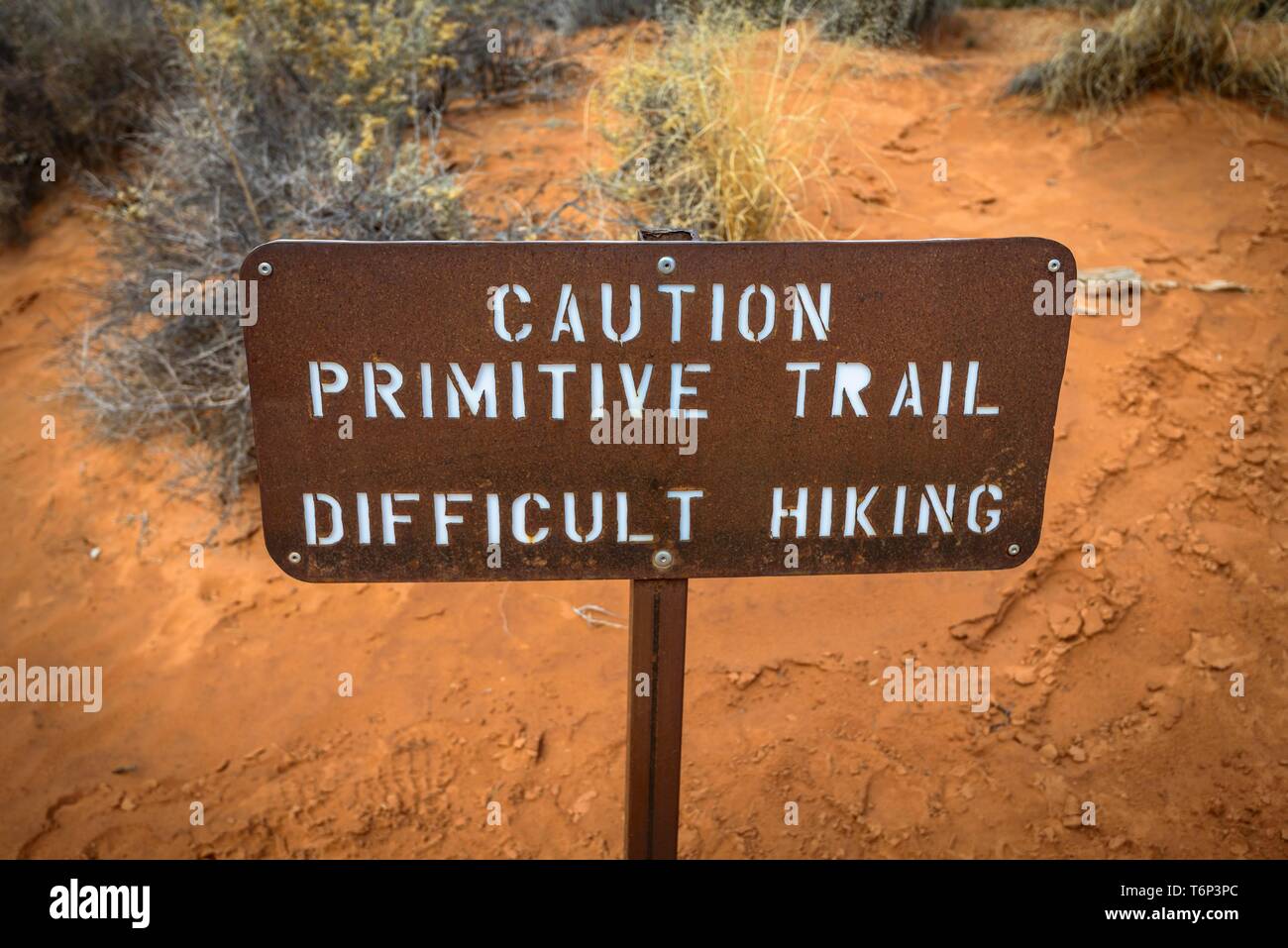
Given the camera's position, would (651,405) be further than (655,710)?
No

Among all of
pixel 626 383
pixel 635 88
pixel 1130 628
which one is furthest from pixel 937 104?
pixel 626 383

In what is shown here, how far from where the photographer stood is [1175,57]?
5.00 metres

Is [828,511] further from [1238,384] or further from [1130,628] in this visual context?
[1238,384]

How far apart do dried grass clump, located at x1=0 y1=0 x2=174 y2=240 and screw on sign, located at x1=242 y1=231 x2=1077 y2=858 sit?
491 cm

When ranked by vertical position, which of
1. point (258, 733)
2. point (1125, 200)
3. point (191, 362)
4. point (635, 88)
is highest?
point (635, 88)

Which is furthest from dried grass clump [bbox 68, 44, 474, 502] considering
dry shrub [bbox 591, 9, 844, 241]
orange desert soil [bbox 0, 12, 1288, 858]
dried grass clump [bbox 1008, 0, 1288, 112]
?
dried grass clump [bbox 1008, 0, 1288, 112]

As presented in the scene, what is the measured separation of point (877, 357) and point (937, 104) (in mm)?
4728

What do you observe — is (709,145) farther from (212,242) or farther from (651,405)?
(651,405)

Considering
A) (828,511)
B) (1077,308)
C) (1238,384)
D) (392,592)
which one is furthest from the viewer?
(1077,308)

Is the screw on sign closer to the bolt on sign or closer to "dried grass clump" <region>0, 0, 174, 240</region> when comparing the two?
the bolt on sign

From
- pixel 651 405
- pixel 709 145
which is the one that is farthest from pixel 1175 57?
pixel 651 405

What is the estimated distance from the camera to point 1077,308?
384cm

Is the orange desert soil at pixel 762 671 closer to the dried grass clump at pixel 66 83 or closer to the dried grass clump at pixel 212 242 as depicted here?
the dried grass clump at pixel 212 242

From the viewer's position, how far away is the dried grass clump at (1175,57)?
4918 millimetres
